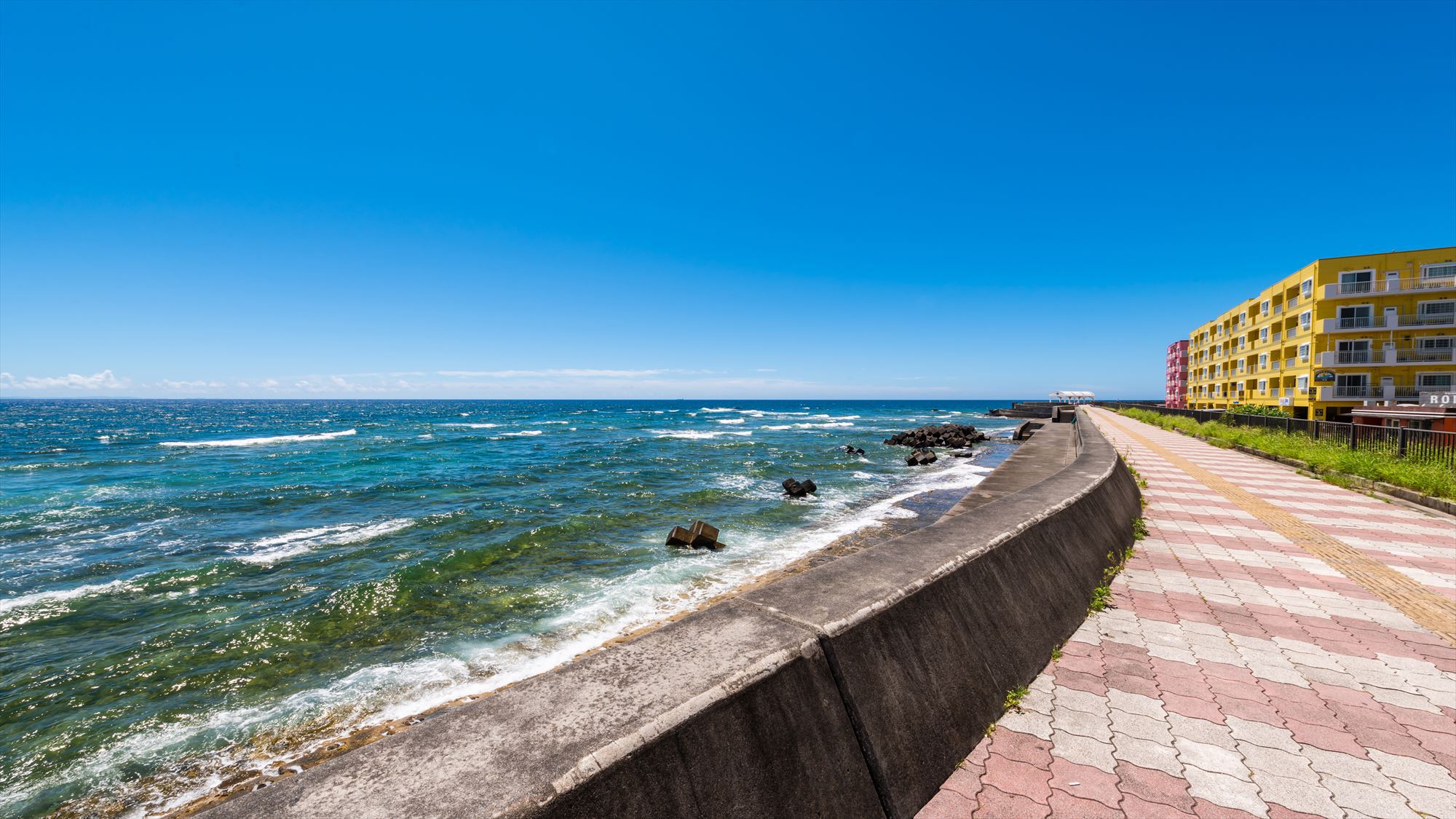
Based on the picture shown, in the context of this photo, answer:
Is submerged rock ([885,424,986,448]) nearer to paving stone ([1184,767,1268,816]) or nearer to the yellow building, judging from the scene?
the yellow building

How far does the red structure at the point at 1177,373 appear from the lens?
80.9 m

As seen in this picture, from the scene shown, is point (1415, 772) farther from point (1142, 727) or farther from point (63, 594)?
point (63, 594)

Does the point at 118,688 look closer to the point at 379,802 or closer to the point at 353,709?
the point at 353,709

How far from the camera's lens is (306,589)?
8.73 metres

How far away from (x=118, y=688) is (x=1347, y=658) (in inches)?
438

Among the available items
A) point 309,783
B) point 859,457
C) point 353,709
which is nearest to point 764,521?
point 353,709

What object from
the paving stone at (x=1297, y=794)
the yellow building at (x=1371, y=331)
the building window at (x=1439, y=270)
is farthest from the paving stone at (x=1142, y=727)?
the building window at (x=1439, y=270)

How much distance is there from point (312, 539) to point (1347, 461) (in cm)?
2215

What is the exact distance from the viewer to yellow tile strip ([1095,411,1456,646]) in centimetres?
449

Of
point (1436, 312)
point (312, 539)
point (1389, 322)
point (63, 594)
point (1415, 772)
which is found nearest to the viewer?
point (1415, 772)

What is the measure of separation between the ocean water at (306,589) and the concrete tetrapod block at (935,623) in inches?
174

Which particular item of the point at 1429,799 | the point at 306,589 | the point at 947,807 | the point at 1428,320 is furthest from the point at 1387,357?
the point at 306,589

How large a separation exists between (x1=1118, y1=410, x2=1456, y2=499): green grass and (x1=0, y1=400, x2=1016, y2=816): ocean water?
26.2 ft

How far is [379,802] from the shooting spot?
1.45 meters
